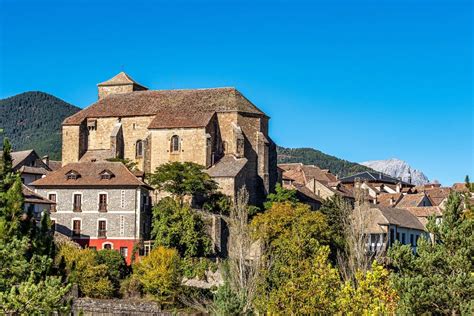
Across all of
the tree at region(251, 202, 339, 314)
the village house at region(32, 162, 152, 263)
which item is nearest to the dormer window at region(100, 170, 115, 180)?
the village house at region(32, 162, 152, 263)

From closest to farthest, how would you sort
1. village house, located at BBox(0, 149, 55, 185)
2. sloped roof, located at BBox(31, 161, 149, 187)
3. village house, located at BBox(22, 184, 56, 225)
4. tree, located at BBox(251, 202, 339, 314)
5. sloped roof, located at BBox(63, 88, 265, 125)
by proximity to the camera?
tree, located at BBox(251, 202, 339, 314) → village house, located at BBox(22, 184, 56, 225) → sloped roof, located at BBox(31, 161, 149, 187) → sloped roof, located at BBox(63, 88, 265, 125) → village house, located at BBox(0, 149, 55, 185)

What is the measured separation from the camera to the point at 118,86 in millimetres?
86188

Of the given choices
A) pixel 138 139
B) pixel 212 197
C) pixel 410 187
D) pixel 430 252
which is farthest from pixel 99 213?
pixel 410 187

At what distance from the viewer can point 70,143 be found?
77.8 m

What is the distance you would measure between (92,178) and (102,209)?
261 centimetres

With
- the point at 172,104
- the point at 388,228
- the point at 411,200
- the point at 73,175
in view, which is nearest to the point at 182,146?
the point at 172,104

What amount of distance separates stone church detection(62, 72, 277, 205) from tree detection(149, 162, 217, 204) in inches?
129

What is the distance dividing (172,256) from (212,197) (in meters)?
12.0

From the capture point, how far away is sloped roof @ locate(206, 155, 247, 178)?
69.2 meters

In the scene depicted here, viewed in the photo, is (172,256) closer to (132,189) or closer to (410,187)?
(132,189)

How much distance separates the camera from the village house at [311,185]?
3123 inches

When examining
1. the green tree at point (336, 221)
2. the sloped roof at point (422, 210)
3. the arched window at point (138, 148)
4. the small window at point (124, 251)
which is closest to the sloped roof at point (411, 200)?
the sloped roof at point (422, 210)

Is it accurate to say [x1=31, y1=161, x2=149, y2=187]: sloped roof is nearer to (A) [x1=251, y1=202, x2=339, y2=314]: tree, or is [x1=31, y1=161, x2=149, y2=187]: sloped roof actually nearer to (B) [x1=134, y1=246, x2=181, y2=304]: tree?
(B) [x1=134, y1=246, x2=181, y2=304]: tree

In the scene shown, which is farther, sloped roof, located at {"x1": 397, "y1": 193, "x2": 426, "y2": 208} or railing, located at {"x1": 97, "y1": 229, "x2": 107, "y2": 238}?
sloped roof, located at {"x1": 397, "y1": 193, "x2": 426, "y2": 208}
